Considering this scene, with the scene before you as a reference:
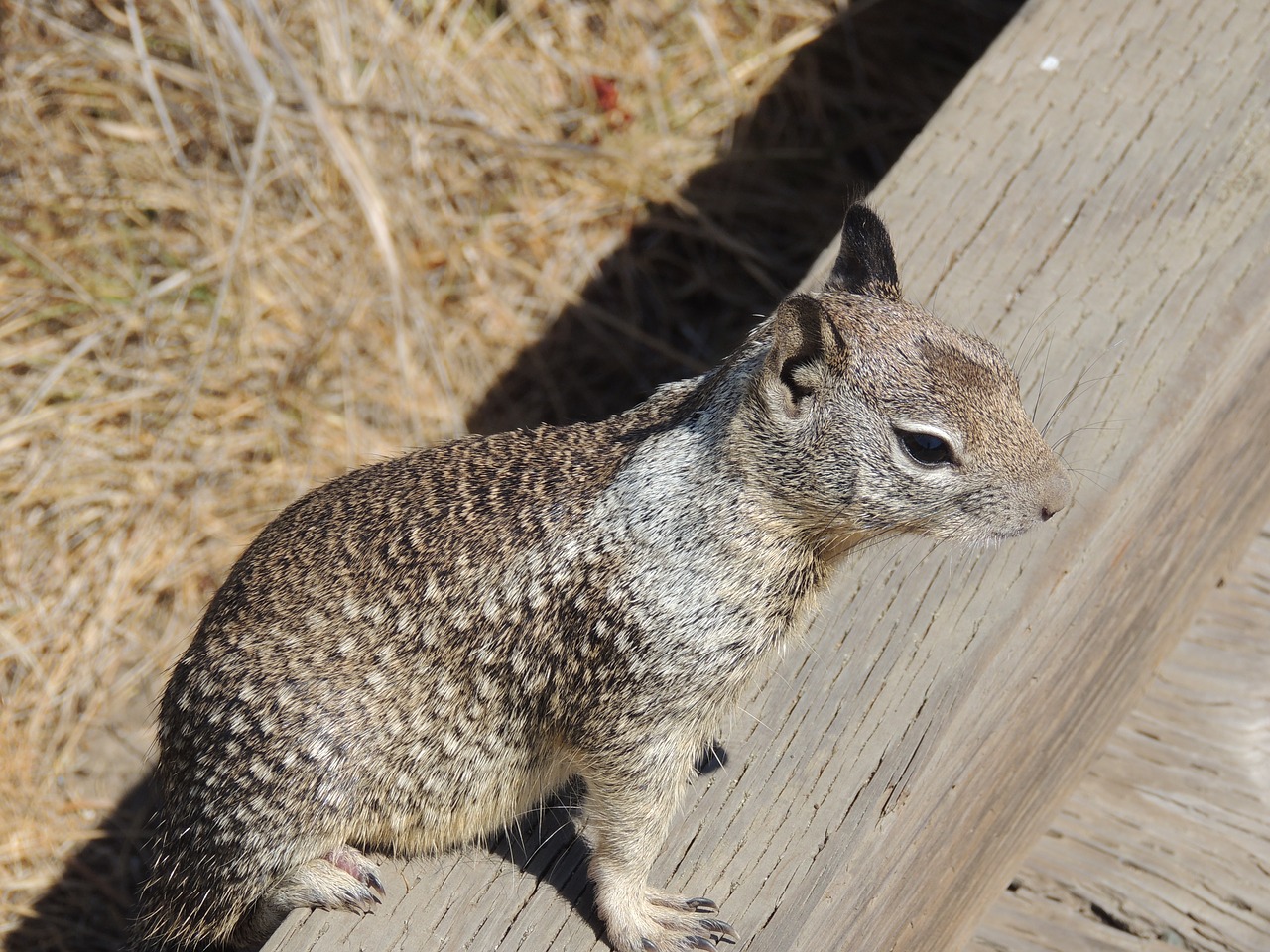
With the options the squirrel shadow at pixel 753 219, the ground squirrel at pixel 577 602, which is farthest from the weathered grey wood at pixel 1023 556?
the squirrel shadow at pixel 753 219

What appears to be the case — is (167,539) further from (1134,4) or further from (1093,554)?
(1134,4)

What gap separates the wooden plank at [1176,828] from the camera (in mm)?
2648

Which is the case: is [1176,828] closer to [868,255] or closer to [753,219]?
[868,255]

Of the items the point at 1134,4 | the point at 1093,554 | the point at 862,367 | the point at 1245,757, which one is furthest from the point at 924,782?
the point at 1134,4

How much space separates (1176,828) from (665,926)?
51.5 inches

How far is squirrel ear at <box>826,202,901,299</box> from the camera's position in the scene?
220 cm

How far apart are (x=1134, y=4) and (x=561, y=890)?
2.48 metres

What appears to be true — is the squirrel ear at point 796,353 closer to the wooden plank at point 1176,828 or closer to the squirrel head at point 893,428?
the squirrel head at point 893,428

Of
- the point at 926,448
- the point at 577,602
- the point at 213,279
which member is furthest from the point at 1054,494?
the point at 213,279

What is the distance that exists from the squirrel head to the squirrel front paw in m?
0.71

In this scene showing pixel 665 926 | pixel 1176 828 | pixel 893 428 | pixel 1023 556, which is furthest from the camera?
pixel 1176 828

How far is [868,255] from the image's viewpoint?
223cm

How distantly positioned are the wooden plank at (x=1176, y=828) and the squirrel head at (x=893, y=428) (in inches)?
43.2

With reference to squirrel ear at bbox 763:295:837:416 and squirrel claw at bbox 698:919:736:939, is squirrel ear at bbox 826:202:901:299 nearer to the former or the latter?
squirrel ear at bbox 763:295:837:416
